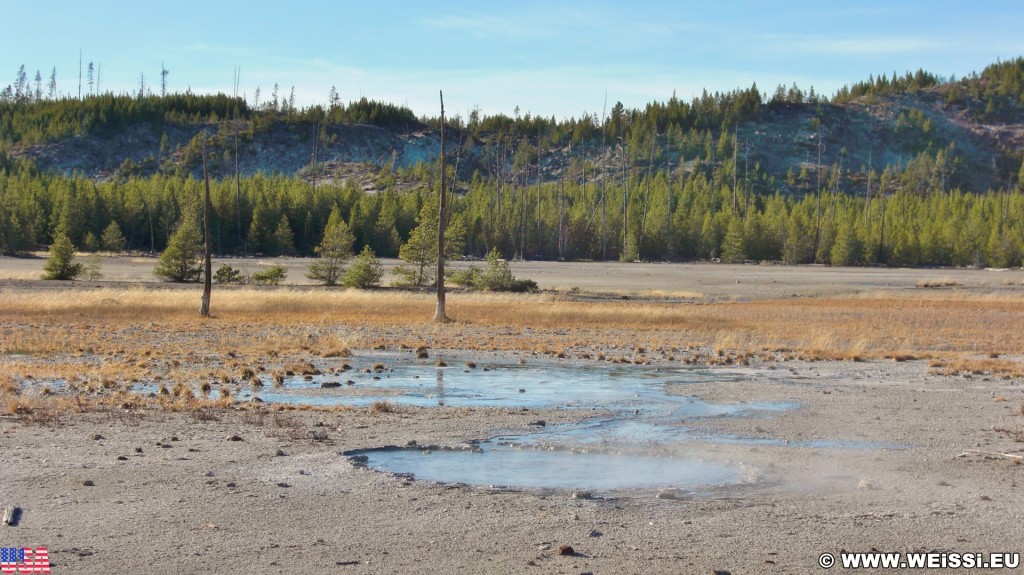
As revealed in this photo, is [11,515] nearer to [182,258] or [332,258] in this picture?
[182,258]

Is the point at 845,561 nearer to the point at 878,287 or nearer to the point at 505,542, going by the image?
the point at 505,542

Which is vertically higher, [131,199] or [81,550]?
[131,199]

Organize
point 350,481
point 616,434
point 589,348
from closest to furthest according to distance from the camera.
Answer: point 350,481, point 616,434, point 589,348

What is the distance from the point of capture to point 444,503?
9.41 m

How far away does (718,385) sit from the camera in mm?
19922

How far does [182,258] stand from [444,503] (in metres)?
55.5

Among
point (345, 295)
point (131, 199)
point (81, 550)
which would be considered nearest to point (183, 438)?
point (81, 550)

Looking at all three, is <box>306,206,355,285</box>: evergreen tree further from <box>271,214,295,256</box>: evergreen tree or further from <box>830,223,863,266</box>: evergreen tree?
<box>830,223,863,266</box>: evergreen tree

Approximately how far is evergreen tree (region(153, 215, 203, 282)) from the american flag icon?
183ft

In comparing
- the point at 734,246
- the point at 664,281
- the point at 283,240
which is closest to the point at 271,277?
the point at 664,281

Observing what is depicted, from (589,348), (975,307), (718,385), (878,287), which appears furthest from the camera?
(878,287)

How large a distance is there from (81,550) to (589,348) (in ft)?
69.9

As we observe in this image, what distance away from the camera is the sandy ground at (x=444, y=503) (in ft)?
25.3

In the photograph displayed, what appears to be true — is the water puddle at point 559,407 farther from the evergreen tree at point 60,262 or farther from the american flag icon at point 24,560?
the evergreen tree at point 60,262
